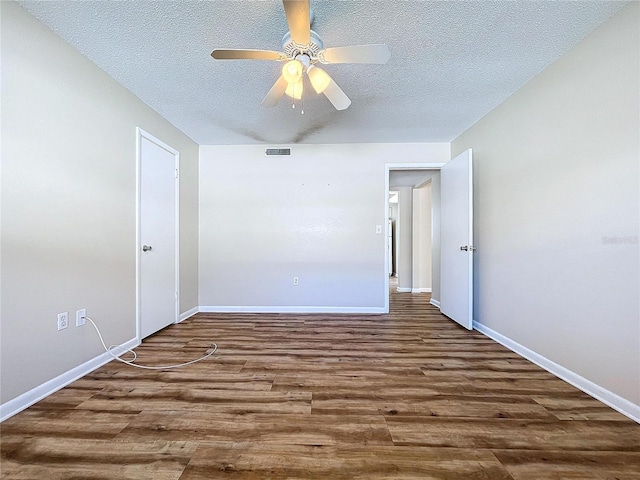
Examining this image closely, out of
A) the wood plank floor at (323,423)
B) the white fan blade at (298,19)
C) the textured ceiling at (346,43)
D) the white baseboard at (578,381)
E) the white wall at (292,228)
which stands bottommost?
the wood plank floor at (323,423)

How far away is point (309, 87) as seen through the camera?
224 centimetres

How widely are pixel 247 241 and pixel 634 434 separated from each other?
364 cm

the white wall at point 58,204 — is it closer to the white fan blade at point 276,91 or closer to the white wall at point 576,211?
the white fan blade at point 276,91

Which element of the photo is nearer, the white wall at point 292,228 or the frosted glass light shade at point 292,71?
the frosted glass light shade at point 292,71

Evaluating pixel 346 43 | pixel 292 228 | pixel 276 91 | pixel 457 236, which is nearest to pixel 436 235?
pixel 457 236

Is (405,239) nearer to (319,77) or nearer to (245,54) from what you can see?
(319,77)

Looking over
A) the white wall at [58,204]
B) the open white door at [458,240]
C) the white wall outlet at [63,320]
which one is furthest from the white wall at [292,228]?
the white wall outlet at [63,320]

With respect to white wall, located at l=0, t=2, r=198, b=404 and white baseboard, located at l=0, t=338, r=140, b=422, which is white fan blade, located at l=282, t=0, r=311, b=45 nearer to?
white wall, located at l=0, t=2, r=198, b=404

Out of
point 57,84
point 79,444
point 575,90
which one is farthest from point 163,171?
point 575,90

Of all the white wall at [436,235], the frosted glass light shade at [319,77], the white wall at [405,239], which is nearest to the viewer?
the frosted glass light shade at [319,77]

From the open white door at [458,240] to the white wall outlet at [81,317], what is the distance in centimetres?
347

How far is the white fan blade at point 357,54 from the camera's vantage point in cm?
146

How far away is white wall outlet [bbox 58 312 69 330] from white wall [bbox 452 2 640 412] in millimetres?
3467

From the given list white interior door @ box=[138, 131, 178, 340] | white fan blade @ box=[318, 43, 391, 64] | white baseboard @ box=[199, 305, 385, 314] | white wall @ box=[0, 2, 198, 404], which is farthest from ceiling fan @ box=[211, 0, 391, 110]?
white baseboard @ box=[199, 305, 385, 314]
